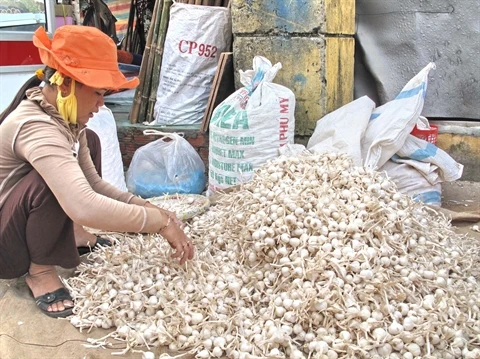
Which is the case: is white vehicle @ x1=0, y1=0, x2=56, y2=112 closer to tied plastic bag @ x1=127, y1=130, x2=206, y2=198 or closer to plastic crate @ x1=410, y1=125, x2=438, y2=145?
tied plastic bag @ x1=127, y1=130, x2=206, y2=198

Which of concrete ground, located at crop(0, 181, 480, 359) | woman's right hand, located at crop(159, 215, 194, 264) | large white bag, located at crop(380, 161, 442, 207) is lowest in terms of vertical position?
concrete ground, located at crop(0, 181, 480, 359)

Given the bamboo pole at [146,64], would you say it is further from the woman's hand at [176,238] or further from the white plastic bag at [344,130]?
the woman's hand at [176,238]

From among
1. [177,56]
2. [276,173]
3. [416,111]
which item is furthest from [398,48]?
[276,173]

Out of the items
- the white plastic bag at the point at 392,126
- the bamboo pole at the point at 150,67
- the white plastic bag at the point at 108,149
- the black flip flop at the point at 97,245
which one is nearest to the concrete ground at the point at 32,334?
the black flip flop at the point at 97,245

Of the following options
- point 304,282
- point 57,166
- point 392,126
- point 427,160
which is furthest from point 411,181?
point 57,166

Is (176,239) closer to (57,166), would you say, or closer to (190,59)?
(57,166)

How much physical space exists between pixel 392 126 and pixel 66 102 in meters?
1.85

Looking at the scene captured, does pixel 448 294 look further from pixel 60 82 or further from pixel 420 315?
pixel 60 82

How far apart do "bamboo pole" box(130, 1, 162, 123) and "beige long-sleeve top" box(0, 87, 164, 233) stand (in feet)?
7.29

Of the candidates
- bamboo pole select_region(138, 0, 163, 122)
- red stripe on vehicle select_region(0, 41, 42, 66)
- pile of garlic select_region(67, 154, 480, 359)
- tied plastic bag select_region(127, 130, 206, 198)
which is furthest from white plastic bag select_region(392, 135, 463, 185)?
red stripe on vehicle select_region(0, 41, 42, 66)

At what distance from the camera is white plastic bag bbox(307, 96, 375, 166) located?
299 centimetres

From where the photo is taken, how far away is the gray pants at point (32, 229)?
78.6 inches

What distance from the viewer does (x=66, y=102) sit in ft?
6.39

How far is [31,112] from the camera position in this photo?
1.93 metres
